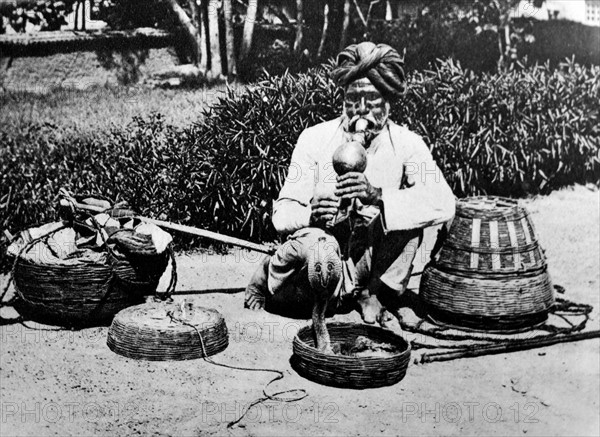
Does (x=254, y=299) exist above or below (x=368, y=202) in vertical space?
below

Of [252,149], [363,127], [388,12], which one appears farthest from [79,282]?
[388,12]

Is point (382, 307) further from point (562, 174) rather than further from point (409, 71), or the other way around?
point (409, 71)

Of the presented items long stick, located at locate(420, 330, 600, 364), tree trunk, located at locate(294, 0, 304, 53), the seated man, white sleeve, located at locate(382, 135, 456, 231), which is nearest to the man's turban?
the seated man

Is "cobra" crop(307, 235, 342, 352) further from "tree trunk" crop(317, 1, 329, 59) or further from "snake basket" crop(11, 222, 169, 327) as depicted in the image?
"tree trunk" crop(317, 1, 329, 59)

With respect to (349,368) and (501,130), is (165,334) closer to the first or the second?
(349,368)

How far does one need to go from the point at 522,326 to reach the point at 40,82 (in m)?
4.16

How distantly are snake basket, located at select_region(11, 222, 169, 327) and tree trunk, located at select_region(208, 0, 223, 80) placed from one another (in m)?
2.47

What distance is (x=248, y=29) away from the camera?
20.2ft

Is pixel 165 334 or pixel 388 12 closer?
pixel 165 334

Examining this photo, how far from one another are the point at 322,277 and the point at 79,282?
145 centimetres

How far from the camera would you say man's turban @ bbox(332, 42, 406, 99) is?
13.8ft

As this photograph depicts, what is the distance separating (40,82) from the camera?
586 centimetres

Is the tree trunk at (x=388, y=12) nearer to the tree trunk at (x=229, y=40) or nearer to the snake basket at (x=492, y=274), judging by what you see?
the tree trunk at (x=229, y=40)

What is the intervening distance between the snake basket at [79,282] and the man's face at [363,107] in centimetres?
141
